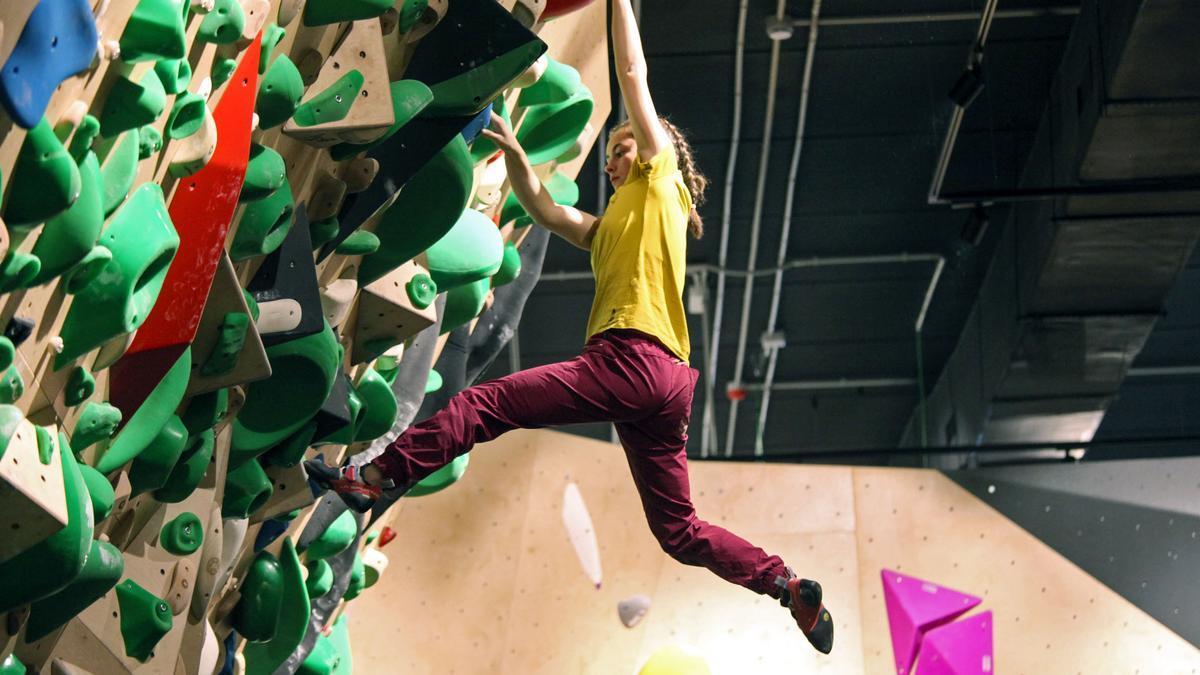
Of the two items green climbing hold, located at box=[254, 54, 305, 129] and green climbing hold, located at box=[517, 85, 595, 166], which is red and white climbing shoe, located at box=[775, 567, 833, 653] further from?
green climbing hold, located at box=[254, 54, 305, 129]

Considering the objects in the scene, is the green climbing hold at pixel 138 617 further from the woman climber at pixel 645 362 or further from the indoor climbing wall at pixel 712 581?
the indoor climbing wall at pixel 712 581

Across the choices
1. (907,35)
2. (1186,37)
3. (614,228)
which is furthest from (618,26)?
(907,35)

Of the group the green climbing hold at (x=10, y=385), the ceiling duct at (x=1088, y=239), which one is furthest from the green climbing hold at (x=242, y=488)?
the ceiling duct at (x=1088, y=239)

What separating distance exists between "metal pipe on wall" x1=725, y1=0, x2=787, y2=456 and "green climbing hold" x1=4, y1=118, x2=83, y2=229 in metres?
5.99

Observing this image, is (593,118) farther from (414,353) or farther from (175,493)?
(175,493)

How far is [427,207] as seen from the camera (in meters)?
3.56

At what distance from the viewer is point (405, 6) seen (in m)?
3.11

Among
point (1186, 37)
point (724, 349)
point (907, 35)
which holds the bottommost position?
point (724, 349)

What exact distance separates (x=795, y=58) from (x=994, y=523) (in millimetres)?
2505

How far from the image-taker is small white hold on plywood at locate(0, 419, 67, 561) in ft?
7.68

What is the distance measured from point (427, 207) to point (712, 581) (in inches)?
186

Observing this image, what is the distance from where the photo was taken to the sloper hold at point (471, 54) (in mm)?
3246

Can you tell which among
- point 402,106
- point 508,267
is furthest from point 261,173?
point 508,267

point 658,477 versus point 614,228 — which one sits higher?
point 614,228
